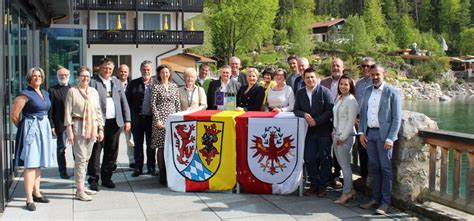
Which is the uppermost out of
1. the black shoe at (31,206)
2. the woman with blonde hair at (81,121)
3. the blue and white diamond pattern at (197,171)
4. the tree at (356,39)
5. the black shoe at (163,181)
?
the tree at (356,39)

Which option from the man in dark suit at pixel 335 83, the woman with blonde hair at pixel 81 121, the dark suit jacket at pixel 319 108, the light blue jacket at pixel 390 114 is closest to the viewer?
the light blue jacket at pixel 390 114

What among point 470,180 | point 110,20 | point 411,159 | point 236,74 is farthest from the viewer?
point 110,20

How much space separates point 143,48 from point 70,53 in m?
21.3

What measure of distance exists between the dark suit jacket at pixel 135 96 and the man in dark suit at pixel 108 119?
0.68 m

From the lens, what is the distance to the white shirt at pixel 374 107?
6.08 meters

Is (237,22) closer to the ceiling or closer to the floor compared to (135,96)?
closer to the ceiling

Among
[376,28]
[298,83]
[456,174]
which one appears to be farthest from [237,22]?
[376,28]

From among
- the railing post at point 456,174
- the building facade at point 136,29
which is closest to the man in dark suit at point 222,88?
the railing post at point 456,174

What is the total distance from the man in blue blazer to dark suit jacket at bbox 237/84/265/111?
5.97 feet

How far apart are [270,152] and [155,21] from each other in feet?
99.8

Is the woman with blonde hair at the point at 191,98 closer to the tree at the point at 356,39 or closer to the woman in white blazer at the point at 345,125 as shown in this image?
the woman in white blazer at the point at 345,125

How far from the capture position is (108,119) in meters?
7.28

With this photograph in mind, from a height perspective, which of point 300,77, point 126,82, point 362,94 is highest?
point 300,77

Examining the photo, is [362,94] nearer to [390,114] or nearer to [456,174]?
[390,114]
